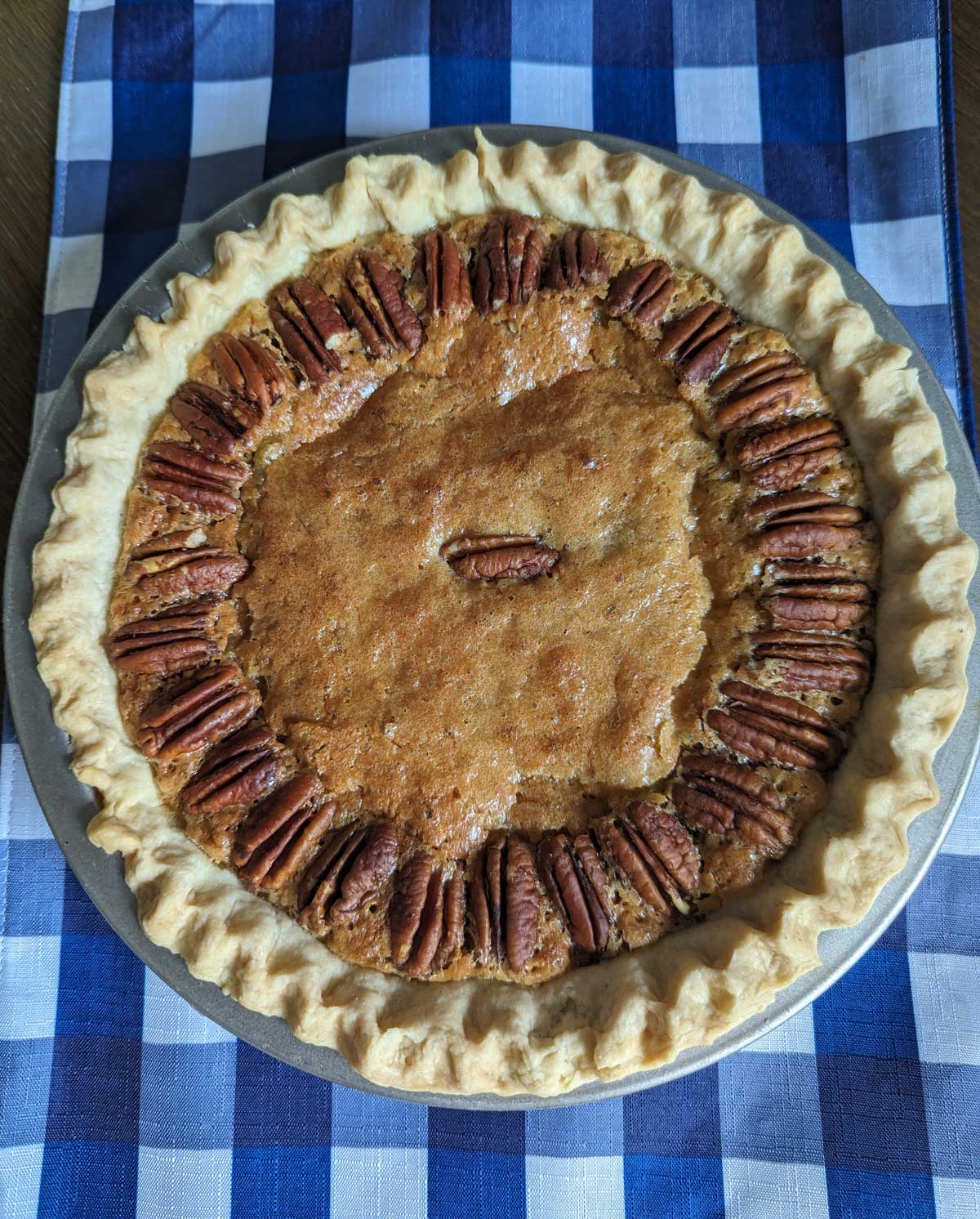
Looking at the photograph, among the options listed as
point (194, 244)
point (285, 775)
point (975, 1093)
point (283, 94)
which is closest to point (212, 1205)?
point (285, 775)

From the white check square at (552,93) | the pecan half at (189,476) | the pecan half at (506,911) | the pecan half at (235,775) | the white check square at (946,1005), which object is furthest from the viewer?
the white check square at (552,93)

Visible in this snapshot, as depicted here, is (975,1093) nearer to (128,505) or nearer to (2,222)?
(128,505)

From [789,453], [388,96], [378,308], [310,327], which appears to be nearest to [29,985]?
[310,327]

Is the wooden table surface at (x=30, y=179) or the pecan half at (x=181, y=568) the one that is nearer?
the pecan half at (x=181, y=568)

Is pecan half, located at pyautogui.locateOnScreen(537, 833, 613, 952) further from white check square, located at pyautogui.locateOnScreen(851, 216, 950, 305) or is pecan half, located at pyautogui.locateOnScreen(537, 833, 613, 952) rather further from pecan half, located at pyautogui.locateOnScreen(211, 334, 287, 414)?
white check square, located at pyautogui.locateOnScreen(851, 216, 950, 305)

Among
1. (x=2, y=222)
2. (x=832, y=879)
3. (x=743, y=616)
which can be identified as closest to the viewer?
(x=832, y=879)

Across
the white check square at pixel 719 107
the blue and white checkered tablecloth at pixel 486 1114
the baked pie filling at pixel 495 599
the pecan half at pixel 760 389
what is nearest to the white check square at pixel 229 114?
the blue and white checkered tablecloth at pixel 486 1114

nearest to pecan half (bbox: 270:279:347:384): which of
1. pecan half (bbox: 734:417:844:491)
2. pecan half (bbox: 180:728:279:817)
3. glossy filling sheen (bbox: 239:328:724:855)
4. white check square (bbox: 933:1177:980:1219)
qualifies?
glossy filling sheen (bbox: 239:328:724:855)

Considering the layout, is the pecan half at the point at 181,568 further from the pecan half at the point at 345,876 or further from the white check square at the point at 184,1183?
the white check square at the point at 184,1183
